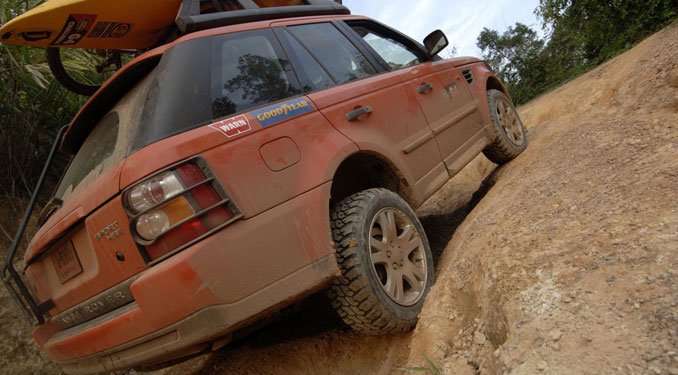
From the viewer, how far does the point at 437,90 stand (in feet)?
11.9

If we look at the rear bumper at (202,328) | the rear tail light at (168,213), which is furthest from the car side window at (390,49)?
the rear tail light at (168,213)

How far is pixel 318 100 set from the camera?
8.34 feet

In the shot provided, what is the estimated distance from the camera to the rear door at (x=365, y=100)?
2658 mm

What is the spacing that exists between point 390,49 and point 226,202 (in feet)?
7.45

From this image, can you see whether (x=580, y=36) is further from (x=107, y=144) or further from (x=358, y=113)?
(x=107, y=144)

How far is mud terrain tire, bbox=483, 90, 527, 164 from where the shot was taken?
14.0ft

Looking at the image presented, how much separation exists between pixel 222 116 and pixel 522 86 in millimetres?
15768

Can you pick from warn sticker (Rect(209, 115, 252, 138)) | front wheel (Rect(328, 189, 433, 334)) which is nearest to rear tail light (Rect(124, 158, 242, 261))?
warn sticker (Rect(209, 115, 252, 138))

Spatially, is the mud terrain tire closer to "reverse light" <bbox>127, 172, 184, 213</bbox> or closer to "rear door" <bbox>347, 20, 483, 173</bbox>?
"rear door" <bbox>347, 20, 483, 173</bbox>

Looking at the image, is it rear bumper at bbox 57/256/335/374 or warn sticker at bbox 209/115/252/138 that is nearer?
rear bumper at bbox 57/256/335/374

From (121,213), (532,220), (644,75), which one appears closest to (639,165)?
(532,220)

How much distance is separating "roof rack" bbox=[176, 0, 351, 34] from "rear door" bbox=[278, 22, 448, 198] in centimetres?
19

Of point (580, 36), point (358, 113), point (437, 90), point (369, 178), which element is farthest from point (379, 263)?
point (580, 36)

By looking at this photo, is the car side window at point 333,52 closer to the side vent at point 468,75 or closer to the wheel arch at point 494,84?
the side vent at point 468,75
